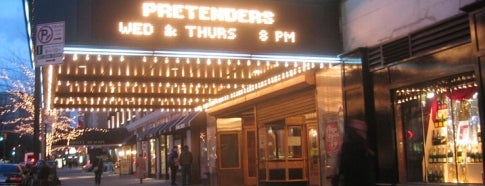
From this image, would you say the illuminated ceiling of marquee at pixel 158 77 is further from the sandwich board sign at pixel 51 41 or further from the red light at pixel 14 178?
the red light at pixel 14 178

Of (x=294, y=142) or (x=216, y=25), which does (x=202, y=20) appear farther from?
(x=294, y=142)

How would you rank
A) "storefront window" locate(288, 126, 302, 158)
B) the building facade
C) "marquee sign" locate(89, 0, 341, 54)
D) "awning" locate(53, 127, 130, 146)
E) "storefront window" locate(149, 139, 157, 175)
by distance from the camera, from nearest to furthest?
the building facade → "marquee sign" locate(89, 0, 341, 54) → "storefront window" locate(288, 126, 302, 158) → "storefront window" locate(149, 139, 157, 175) → "awning" locate(53, 127, 130, 146)

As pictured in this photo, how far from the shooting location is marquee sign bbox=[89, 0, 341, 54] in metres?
11.0

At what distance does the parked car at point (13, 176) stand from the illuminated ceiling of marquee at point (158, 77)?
3.54 meters

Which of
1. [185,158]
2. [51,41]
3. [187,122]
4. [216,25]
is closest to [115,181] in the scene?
[187,122]

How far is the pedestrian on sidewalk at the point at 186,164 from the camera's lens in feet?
77.0

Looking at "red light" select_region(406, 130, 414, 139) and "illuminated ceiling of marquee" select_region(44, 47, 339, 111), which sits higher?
"illuminated ceiling of marquee" select_region(44, 47, 339, 111)

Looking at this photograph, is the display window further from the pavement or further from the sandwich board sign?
the pavement

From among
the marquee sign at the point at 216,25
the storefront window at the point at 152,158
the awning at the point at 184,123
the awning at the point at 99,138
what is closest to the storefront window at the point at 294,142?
the awning at the point at 184,123

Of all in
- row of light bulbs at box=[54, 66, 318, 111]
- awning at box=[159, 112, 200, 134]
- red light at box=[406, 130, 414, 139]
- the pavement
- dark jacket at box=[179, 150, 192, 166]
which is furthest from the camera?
the pavement

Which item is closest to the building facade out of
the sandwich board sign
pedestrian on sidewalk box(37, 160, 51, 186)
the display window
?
the display window

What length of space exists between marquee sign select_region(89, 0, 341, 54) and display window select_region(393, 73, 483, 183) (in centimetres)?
224

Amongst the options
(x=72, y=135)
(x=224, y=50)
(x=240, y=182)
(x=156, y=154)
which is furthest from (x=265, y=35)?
(x=72, y=135)

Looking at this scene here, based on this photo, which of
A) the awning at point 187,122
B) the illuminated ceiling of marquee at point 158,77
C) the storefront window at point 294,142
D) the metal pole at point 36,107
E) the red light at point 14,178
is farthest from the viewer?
the awning at point 187,122
